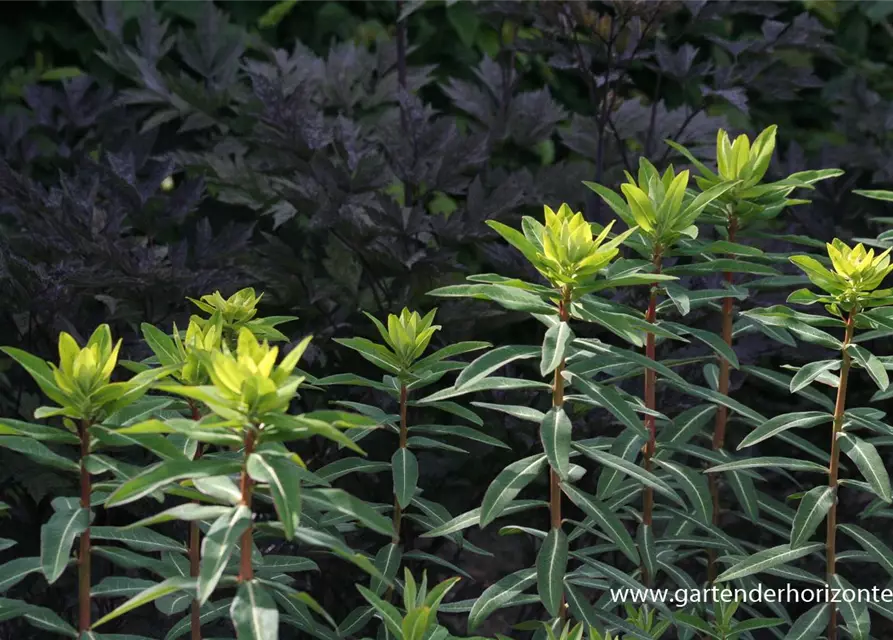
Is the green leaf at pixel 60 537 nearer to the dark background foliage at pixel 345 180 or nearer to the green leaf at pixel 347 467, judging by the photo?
the green leaf at pixel 347 467

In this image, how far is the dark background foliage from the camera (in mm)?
2766

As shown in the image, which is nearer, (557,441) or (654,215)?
(557,441)

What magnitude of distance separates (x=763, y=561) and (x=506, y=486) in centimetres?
50

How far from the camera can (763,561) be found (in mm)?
1922

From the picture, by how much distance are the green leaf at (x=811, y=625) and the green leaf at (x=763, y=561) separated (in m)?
0.12

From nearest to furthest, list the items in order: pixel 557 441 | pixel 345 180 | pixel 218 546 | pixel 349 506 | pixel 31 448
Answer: pixel 218 546 < pixel 349 506 < pixel 31 448 < pixel 557 441 < pixel 345 180

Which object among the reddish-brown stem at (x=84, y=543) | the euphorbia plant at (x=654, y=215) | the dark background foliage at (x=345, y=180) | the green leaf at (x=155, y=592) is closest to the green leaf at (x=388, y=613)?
the green leaf at (x=155, y=592)

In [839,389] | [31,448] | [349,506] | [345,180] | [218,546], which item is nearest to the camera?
[218,546]

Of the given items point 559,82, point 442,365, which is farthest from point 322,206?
point 559,82

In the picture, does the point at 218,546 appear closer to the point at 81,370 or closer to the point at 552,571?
the point at 81,370

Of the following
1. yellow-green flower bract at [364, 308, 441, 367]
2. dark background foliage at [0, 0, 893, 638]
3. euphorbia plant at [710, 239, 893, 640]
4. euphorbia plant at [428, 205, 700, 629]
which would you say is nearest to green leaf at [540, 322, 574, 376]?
euphorbia plant at [428, 205, 700, 629]

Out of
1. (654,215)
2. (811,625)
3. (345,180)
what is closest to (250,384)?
(654,215)

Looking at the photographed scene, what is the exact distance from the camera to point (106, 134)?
3.72 meters

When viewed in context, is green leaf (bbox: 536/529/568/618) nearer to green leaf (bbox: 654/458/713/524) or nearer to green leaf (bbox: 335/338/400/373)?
green leaf (bbox: 654/458/713/524)
